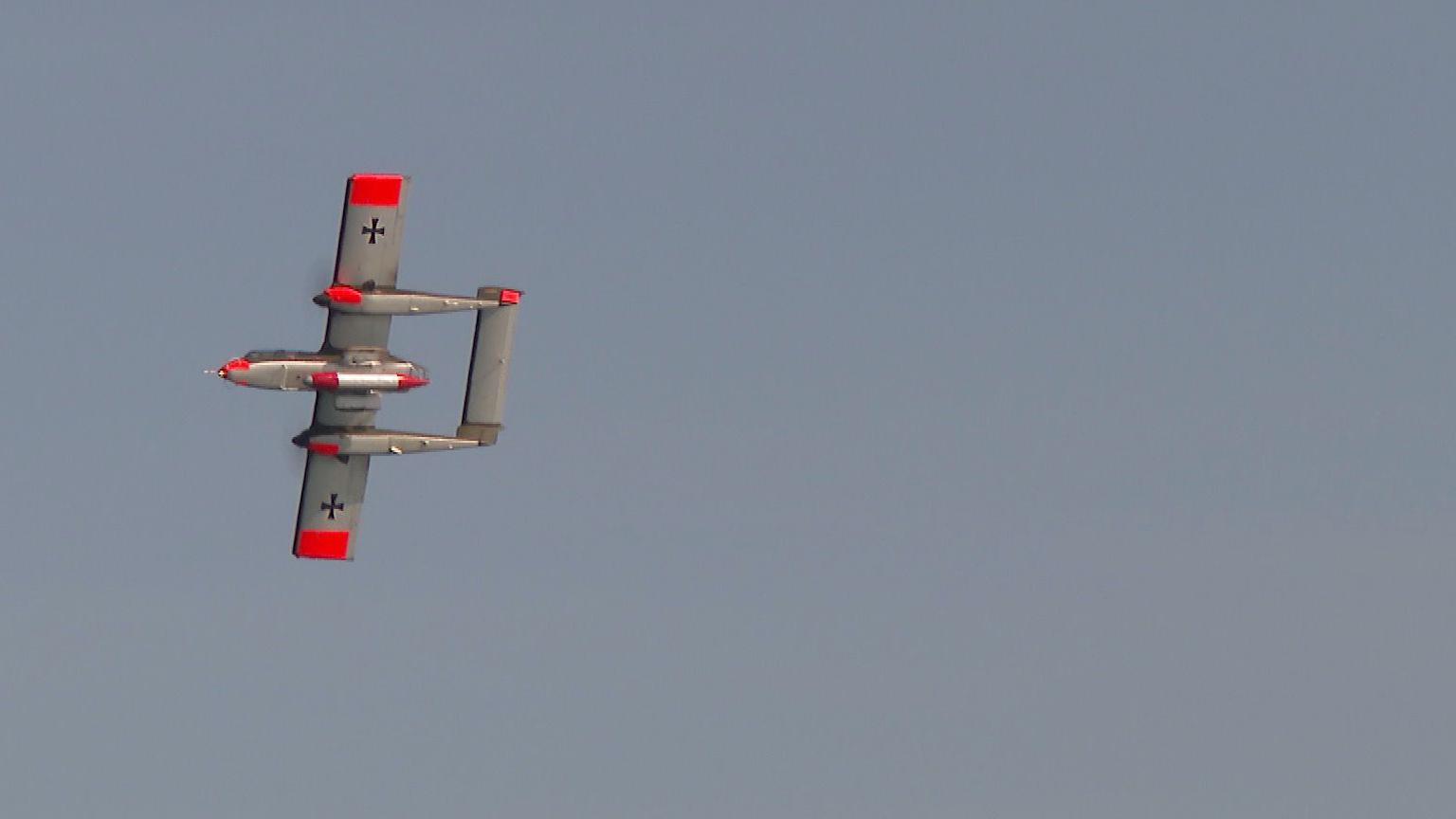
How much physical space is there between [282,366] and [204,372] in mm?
4735

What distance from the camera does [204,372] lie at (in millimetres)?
198375

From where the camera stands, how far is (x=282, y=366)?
656ft
